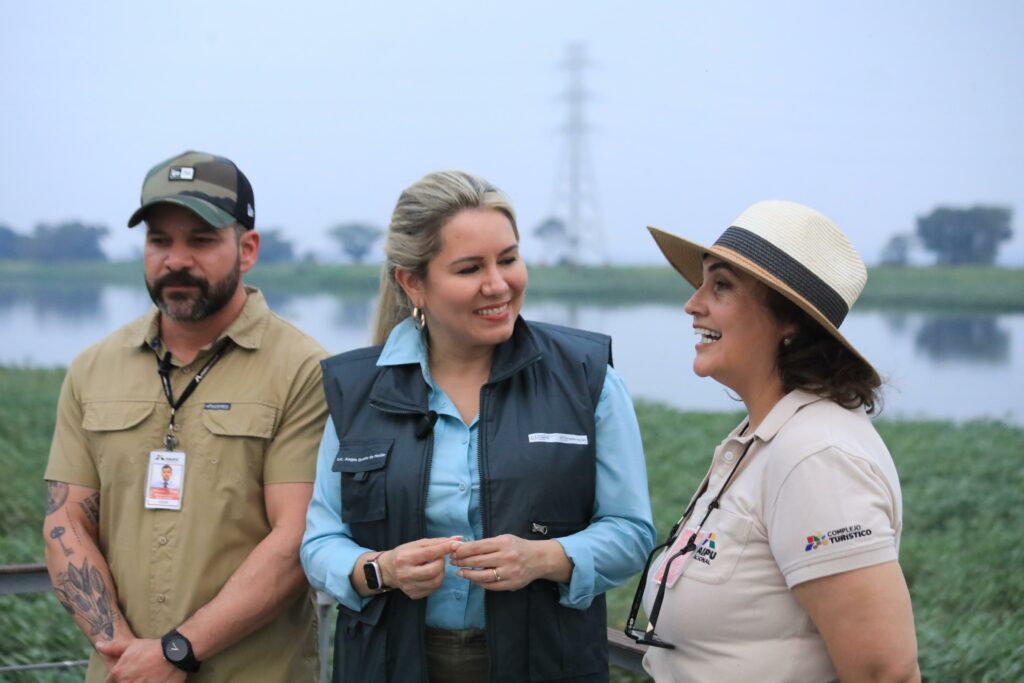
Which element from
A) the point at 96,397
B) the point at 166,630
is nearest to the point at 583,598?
the point at 166,630

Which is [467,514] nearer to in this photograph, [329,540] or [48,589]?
[329,540]

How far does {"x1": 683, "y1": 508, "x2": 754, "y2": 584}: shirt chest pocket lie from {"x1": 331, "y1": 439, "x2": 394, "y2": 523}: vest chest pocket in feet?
2.10

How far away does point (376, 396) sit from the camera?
7.18ft

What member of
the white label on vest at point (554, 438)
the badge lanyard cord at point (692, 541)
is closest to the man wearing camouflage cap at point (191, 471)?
the white label on vest at point (554, 438)

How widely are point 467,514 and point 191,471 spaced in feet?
2.29

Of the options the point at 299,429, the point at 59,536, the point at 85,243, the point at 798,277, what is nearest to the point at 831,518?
the point at 798,277

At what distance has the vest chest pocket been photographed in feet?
6.90

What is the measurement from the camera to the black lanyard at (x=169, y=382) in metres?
2.38

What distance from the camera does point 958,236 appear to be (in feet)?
22.0

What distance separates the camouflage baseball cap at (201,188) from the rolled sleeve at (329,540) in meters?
0.56

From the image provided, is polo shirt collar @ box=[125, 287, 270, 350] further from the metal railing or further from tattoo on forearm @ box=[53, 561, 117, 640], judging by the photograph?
the metal railing

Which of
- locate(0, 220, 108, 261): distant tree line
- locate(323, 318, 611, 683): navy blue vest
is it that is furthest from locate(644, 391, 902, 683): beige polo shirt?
locate(0, 220, 108, 261): distant tree line

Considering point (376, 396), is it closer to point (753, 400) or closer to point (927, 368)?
point (753, 400)

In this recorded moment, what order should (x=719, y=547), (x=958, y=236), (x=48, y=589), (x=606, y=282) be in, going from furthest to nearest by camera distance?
1. (x=606, y=282)
2. (x=958, y=236)
3. (x=48, y=589)
4. (x=719, y=547)
